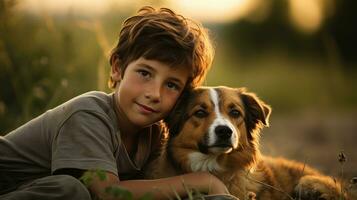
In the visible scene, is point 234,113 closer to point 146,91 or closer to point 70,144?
point 146,91

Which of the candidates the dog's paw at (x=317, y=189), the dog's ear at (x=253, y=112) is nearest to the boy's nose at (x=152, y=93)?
the dog's ear at (x=253, y=112)

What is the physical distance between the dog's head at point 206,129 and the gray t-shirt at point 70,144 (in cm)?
31

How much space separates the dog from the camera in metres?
4.46

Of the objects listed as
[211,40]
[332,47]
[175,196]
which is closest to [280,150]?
[332,47]

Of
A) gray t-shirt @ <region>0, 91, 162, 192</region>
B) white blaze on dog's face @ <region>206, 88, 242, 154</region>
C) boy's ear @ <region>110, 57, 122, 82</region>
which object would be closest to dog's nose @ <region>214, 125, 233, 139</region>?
white blaze on dog's face @ <region>206, 88, 242, 154</region>

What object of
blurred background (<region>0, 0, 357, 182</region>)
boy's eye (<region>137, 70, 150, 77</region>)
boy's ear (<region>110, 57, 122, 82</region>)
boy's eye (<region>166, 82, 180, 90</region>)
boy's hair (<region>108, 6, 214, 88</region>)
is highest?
boy's hair (<region>108, 6, 214, 88</region>)

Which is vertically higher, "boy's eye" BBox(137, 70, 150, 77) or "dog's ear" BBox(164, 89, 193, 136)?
"boy's eye" BBox(137, 70, 150, 77)

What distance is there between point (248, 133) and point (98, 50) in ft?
9.12

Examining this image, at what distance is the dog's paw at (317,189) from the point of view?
16.3ft

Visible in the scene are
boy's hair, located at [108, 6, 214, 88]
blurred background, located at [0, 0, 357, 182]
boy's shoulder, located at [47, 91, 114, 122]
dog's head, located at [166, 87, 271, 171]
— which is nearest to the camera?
boy's shoulder, located at [47, 91, 114, 122]

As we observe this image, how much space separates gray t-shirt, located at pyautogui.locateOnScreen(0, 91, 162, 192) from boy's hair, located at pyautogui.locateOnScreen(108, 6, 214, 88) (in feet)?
1.20

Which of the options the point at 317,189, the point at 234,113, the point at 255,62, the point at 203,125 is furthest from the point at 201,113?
the point at 255,62

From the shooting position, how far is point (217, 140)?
169 inches

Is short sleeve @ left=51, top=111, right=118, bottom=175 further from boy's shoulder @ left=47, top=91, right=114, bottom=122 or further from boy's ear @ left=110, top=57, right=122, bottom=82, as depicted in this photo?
boy's ear @ left=110, top=57, right=122, bottom=82
